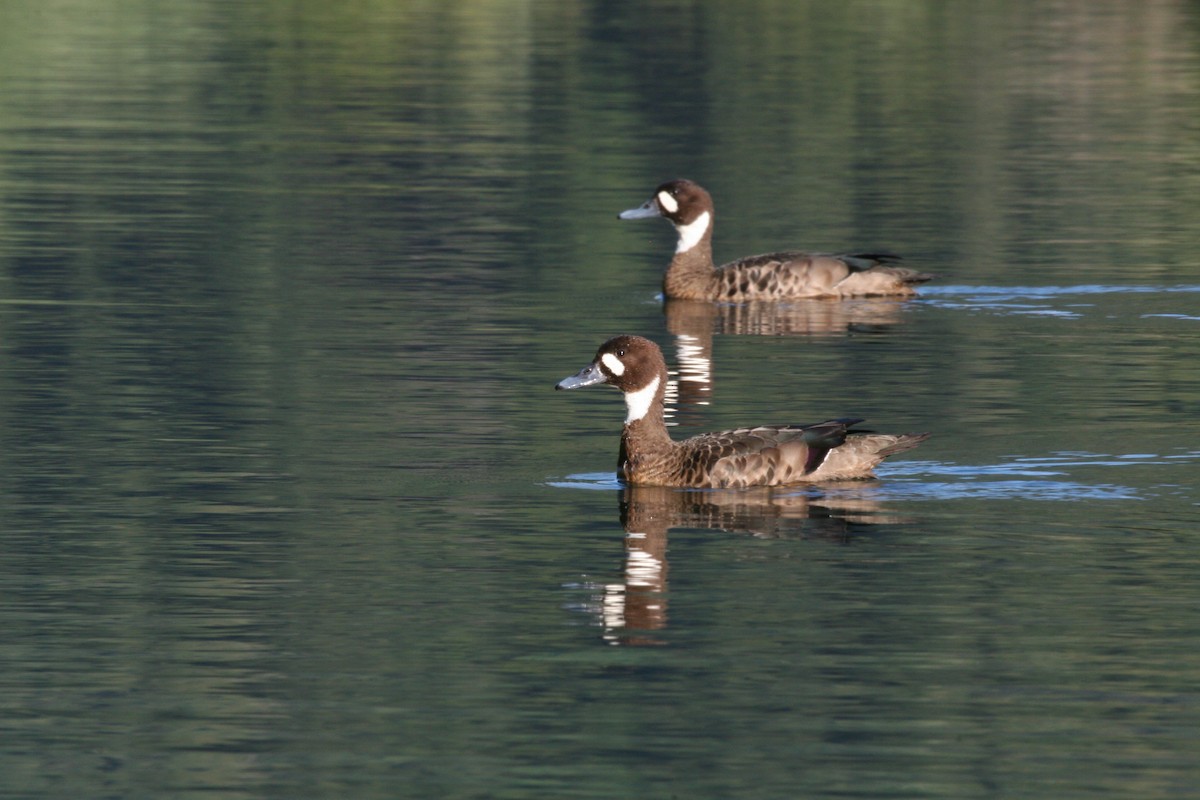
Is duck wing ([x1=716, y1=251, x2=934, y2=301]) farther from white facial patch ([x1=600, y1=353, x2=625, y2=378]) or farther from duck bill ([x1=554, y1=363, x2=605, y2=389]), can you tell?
white facial patch ([x1=600, y1=353, x2=625, y2=378])

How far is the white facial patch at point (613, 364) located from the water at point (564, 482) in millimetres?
735

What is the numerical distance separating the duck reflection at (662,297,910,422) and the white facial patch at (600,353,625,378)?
484 cm

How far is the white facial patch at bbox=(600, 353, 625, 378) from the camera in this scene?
18.0 meters

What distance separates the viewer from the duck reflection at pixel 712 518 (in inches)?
568

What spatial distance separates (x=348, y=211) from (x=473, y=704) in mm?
22987

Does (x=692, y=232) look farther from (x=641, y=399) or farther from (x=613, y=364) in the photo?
(x=641, y=399)

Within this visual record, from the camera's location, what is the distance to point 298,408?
67.1 ft

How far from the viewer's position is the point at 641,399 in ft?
58.8

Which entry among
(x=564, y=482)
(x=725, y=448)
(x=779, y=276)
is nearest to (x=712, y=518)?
(x=725, y=448)

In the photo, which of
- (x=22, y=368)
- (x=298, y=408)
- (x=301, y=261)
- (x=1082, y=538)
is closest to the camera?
(x=1082, y=538)

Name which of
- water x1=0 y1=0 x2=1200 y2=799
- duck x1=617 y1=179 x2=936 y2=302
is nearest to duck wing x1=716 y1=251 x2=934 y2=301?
duck x1=617 y1=179 x2=936 y2=302

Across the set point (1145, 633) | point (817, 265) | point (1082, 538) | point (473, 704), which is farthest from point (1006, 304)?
point (473, 704)

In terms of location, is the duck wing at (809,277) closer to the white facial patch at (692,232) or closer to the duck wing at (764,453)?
the white facial patch at (692,232)

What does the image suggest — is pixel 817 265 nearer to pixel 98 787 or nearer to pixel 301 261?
pixel 301 261
